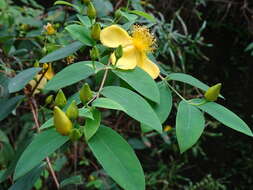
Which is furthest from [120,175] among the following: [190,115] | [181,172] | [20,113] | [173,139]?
[181,172]

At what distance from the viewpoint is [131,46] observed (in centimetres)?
71

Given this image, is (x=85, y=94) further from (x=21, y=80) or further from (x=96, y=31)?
(x=21, y=80)

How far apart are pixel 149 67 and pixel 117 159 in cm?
27

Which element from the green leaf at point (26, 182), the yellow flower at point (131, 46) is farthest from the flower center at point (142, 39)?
the green leaf at point (26, 182)

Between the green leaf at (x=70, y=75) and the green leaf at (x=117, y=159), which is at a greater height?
the green leaf at (x=70, y=75)

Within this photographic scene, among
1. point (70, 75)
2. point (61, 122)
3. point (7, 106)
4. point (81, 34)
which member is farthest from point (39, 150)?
point (7, 106)

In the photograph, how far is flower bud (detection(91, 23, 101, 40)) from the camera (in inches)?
25.2

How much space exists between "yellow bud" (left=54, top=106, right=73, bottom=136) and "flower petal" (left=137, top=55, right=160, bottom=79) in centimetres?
24

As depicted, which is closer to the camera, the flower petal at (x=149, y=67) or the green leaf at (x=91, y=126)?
the green leaf at (x=91, y=126)

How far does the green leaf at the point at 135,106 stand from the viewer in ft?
1.63

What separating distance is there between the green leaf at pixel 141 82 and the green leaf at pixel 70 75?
5cm

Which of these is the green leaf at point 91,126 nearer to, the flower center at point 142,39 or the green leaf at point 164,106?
the green leaf at point 164,106

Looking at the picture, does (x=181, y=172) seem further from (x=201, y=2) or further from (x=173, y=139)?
(x=201, y=2)

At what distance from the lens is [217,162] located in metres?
1.92
